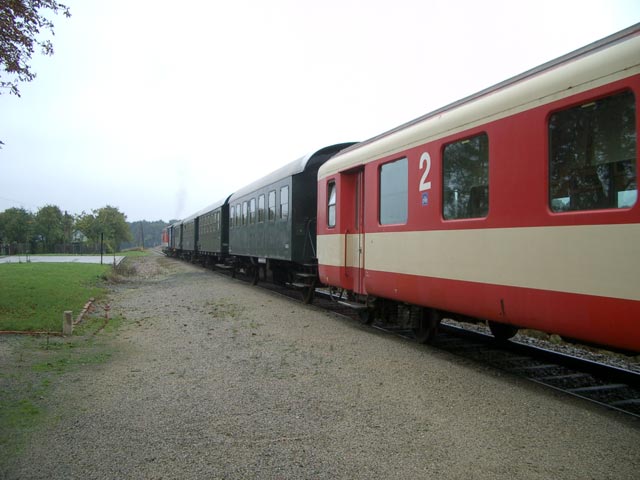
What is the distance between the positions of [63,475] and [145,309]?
8085 mm

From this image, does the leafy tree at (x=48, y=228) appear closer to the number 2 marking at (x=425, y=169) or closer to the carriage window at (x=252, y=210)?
the carriage window at (x=252, y=210)

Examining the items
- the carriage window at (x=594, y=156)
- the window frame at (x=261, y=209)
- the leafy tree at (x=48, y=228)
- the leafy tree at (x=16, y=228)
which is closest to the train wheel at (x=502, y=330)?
the carriage window at (x=594, y=156)

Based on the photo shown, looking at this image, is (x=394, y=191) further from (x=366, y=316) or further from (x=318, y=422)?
(x=318, y=422)

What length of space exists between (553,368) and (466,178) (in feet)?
7.71

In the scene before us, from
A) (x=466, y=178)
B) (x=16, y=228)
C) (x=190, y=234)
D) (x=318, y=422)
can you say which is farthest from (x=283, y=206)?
(x=16, y=228)

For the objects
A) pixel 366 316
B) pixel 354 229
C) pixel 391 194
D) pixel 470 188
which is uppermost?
pixel 391 194

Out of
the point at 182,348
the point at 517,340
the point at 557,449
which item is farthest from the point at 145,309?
the point at 557,449

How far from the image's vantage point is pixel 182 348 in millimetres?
6492

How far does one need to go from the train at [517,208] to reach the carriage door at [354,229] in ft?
0.11

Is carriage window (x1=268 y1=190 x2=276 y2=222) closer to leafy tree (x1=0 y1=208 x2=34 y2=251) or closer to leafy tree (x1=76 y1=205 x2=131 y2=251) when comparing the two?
leafy tree (x1=76 y1=205 x2=131 y2=251)

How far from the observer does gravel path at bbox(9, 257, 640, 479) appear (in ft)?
9.88

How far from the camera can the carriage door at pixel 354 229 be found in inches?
302

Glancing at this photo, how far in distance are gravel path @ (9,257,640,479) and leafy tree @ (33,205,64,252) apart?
83744 mm

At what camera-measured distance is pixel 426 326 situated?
6.51 meters
